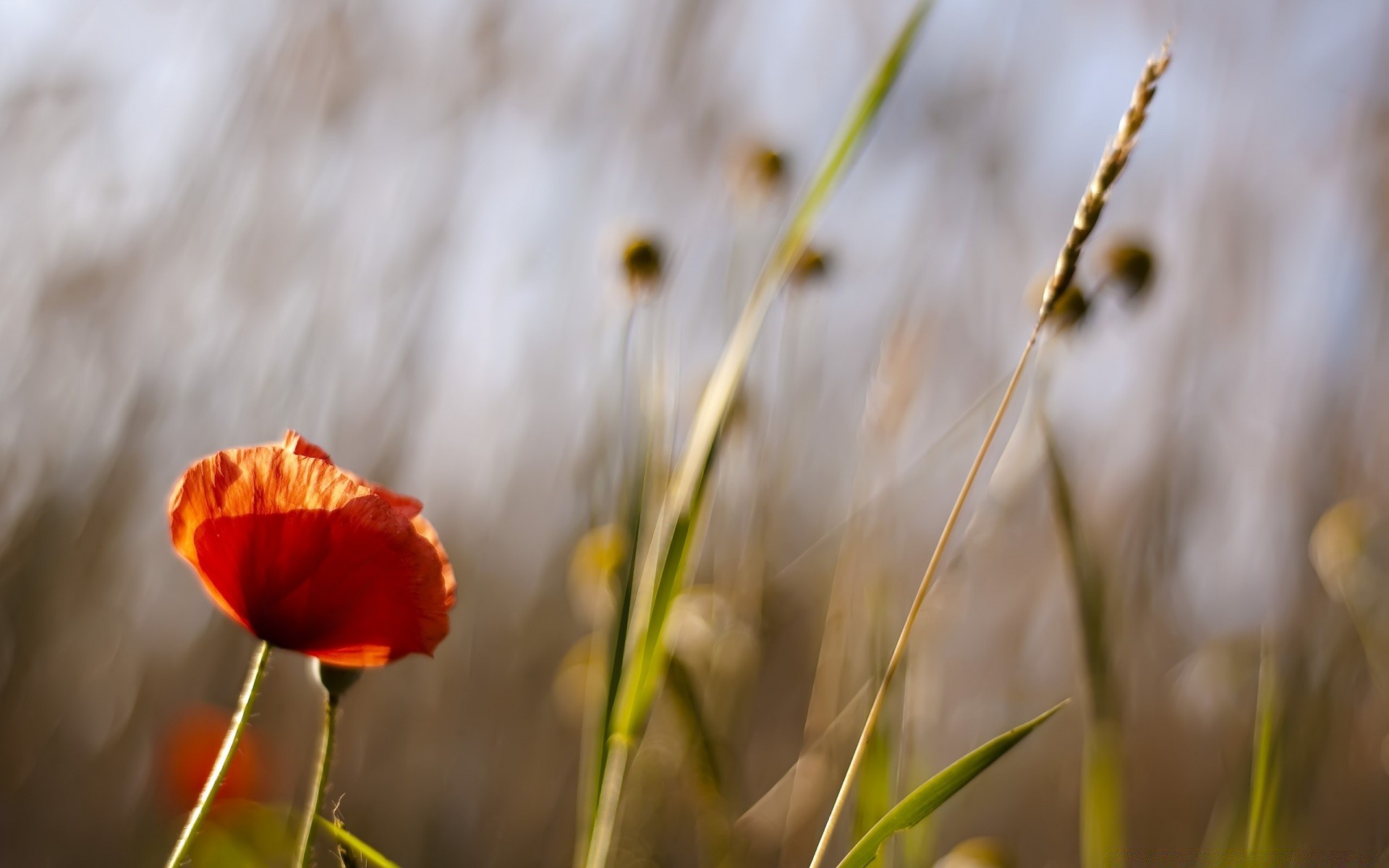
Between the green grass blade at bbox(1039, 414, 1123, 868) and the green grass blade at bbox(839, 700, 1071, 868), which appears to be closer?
the green grass blade at bbox(839, 700, 1071, 868)

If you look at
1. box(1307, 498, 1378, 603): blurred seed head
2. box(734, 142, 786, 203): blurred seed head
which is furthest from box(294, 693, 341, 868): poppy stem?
box(1307, 498, 1378, 603): blurred seed head

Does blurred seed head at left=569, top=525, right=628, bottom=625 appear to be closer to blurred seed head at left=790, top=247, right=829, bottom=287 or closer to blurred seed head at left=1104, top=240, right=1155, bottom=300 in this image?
blurred seed head at left=790, top=247, right=829, bottom=287

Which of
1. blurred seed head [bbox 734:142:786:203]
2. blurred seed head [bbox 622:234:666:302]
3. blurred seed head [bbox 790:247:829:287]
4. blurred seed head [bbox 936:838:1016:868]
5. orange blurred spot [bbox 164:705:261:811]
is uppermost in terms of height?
blurred seed head [bbox 734:142:786:203]

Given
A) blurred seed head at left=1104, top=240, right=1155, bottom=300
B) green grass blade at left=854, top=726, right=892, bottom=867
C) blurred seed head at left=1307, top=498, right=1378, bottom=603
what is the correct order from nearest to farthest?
green grass blade at left=854, top=726, right=892, bottom=867, blurred seed head at left=1104, top=240, right=1155, bottom=300, blurred seed head at left=1307, top=498, right=1378, bottom=603

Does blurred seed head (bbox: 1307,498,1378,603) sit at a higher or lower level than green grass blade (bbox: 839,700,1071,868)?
higher

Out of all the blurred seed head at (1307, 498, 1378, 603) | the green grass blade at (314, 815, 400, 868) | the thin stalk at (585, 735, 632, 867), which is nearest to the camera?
the green grass blade at (314, 815, 400, 868)
